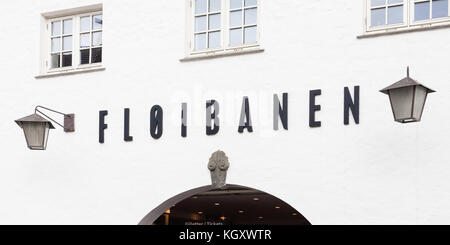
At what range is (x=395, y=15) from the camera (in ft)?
31.3

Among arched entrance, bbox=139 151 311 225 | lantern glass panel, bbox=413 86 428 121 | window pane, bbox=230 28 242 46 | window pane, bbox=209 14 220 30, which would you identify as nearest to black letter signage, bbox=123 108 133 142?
window pane, bbox=209 14 220 30

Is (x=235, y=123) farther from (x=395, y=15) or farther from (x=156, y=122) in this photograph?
(x=395, y=15)

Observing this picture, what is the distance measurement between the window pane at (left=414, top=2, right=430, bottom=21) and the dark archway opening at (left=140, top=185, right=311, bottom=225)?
624 centimetres

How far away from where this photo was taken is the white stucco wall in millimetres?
9227

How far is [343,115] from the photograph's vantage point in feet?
31.6

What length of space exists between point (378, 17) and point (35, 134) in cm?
480

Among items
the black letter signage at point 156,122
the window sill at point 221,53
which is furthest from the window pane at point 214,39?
the black letter signage at point 156,122

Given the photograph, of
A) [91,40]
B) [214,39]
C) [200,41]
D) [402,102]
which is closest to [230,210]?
[91,40]

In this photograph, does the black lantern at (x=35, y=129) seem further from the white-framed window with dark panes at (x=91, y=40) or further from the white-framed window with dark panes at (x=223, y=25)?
the white-framed window with dark panes at (x=223, y=25)
